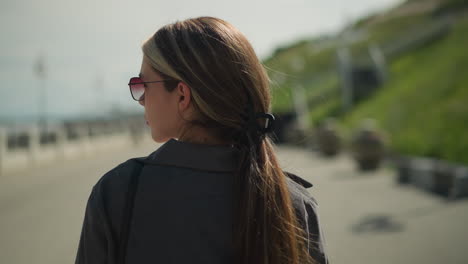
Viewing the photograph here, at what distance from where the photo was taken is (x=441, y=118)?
16766 millimetres

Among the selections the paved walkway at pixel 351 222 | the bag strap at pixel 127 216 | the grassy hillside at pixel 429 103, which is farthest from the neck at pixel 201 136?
the grassy hillside at pixel 429 103

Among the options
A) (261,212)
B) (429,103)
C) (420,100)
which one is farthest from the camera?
(420,100)

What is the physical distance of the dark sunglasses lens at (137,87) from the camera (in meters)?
1.55

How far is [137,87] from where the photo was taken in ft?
5.15

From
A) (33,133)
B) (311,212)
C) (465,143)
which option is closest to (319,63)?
(33,133)

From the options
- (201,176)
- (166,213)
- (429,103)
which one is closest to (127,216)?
(166,213)

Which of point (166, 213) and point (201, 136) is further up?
point (201, 136)

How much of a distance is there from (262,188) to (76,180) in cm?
1542

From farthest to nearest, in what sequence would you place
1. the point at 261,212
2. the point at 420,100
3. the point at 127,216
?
the point at 420,100 → the point at 261,212 → the point at 127,216

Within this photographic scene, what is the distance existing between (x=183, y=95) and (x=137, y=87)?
0.20 metres

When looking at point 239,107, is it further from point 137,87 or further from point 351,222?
point 351,222

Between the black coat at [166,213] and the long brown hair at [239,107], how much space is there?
0.06 meters

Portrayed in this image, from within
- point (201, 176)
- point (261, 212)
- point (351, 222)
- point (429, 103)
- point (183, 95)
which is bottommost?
point (351, 222)

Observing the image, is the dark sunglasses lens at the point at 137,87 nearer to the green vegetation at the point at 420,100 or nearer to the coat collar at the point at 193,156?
the coat collar at the point at 193,156
